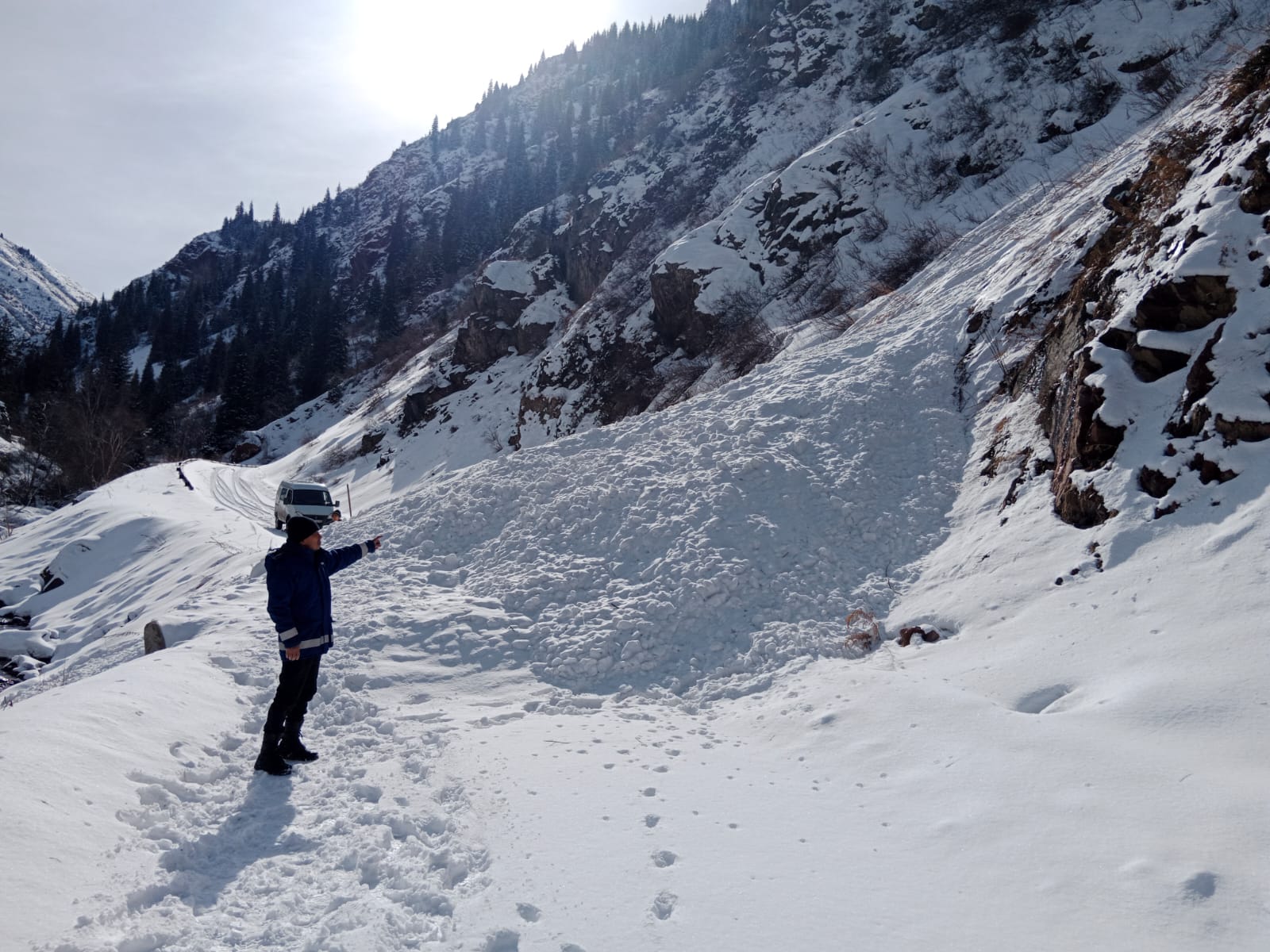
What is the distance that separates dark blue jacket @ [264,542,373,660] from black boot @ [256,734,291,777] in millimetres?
→ 561

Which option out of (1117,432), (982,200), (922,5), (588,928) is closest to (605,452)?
(1117,432)

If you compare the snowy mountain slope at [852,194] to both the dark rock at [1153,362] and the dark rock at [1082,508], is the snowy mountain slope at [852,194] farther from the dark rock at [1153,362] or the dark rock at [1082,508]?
the dark rock at [1082,508]

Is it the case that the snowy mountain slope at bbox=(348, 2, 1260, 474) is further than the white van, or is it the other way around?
the white van

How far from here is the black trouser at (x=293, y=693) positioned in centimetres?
491

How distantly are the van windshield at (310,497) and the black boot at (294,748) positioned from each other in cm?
1786

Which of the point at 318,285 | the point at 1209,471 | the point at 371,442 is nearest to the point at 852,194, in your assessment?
the point at 1209,471

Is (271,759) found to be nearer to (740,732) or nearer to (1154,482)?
(740,732)

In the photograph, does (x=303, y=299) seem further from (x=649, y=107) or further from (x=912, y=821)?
(x=912, y=821)

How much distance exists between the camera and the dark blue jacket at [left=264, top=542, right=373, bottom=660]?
4.95m

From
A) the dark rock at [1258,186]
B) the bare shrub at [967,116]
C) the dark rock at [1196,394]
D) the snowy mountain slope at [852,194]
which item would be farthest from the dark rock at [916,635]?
the bare shrub at [967,116]

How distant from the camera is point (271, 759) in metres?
4.72

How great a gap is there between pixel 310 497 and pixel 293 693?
59.5 feet

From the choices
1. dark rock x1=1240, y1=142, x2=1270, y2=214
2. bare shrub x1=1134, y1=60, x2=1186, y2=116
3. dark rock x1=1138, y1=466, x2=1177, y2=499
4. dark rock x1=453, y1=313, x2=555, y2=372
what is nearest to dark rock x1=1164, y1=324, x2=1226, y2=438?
dark rock x1=1138, y1=466, x2=1177, y2=499

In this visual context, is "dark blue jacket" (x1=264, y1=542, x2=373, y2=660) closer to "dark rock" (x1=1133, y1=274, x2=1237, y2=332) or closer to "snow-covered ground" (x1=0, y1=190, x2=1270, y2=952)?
"snow-covered ground" (x1=0, y1=190, x2=1270, y2=952)
